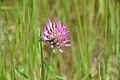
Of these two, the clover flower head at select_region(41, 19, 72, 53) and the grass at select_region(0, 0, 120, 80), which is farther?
the grass at select_region(0, 0, 120, 80)

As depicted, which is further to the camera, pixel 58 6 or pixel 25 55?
pixel 58 6

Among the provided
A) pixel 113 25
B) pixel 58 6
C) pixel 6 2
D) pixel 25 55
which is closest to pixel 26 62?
pixel 25 55

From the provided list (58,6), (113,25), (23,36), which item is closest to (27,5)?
(23,36)

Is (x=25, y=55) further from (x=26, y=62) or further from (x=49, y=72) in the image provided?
(x=49, y=72)

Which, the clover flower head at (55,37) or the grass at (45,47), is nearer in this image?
the clover flower head at (55,37)

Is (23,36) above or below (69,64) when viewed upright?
above

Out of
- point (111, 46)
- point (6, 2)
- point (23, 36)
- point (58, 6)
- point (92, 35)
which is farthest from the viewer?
point (6, 2)

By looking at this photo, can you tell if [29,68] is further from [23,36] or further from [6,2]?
[6,2]

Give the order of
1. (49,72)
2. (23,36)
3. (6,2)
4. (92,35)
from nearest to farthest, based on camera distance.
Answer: (49,72)
(23,36)
(92,35)
(6,2)

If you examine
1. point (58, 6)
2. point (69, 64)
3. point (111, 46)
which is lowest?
point (69, 64)
